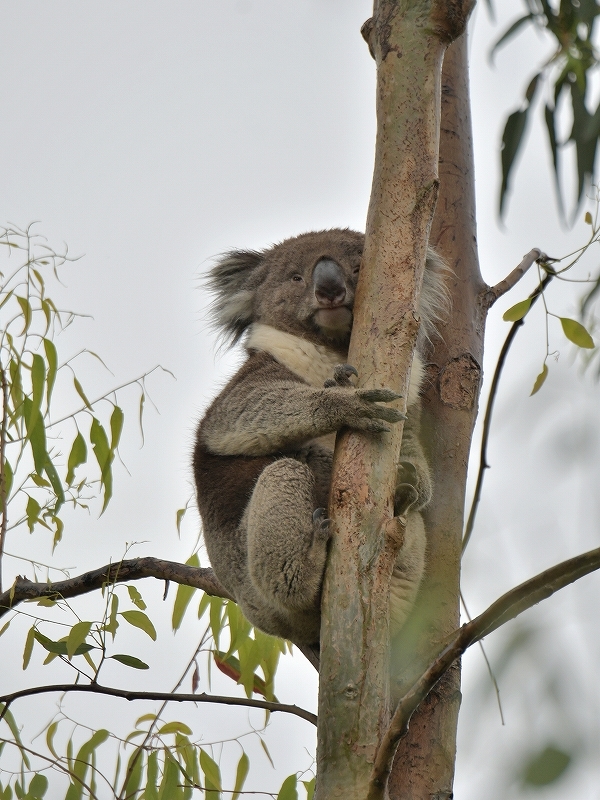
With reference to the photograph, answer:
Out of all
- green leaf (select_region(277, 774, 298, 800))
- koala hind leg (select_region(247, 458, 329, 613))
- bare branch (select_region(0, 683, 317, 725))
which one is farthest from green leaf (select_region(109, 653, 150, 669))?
green leaf (select_region(277, 774, 298, 800))

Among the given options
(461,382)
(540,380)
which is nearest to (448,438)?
(461,382)

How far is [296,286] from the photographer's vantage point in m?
2.92

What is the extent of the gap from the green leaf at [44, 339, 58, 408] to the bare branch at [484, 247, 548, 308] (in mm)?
Answer: 1212

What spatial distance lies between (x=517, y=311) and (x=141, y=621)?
1260 mm

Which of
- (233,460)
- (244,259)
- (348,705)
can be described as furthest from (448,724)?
(244,259)

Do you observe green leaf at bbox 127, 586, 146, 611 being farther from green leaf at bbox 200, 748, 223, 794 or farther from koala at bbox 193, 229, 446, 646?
green leaf at bbox 200, 748, 223, 794

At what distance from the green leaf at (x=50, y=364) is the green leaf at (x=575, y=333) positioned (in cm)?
148

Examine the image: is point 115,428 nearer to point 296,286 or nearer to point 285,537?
point 296,286

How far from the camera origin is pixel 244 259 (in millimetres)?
3303

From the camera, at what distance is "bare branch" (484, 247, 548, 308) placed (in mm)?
2543

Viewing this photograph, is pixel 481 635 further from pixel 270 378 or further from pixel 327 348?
pixel 327 348

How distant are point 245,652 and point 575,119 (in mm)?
1939

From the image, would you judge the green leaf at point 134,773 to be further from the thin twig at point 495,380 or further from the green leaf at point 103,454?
the thin twig at point 495,380

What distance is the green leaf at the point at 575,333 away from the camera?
167 cm
